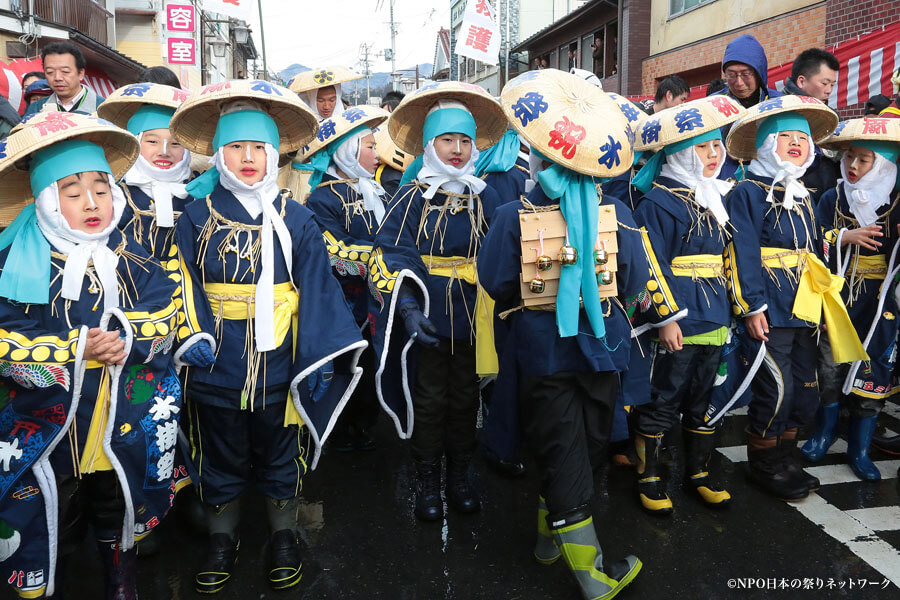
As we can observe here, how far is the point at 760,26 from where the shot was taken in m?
11.9

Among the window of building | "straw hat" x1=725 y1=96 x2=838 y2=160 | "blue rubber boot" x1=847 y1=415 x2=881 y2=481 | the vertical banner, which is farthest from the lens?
the window of building

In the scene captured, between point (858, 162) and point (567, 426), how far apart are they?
2.50 meters

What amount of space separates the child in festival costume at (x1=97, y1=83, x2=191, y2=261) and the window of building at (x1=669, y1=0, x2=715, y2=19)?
13.4 metres

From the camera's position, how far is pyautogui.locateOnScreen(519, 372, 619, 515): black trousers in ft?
8.90

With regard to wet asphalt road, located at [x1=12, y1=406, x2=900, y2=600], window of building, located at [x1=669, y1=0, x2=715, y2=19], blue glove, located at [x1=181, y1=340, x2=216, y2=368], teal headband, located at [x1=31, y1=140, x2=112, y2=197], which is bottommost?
wet asphalt road, located at [x1=12, y1=406, x2=900, y2=600]

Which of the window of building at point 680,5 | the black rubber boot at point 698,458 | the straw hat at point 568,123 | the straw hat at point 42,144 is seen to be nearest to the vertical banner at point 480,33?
the window of building at point 680,5

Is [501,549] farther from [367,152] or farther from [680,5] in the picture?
[680,5]

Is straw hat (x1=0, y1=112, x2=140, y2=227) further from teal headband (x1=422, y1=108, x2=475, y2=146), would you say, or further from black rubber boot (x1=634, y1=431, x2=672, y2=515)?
black rubber boot (x1=634, y1=431, x2=672, y2=515)

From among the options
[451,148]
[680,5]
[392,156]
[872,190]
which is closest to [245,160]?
[451,148]

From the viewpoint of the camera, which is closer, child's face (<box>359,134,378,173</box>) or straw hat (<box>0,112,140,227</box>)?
straw hat (<box>0,112,140,227</box>)

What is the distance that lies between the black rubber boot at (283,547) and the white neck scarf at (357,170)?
187cm

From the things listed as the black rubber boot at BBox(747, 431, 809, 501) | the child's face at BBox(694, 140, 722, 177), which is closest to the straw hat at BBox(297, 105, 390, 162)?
the child's face at BBox(694, 140, 722, 177)

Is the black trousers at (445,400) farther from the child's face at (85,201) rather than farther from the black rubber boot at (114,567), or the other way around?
the child's face at (85,201)

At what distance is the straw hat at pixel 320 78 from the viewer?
17.6 ft
